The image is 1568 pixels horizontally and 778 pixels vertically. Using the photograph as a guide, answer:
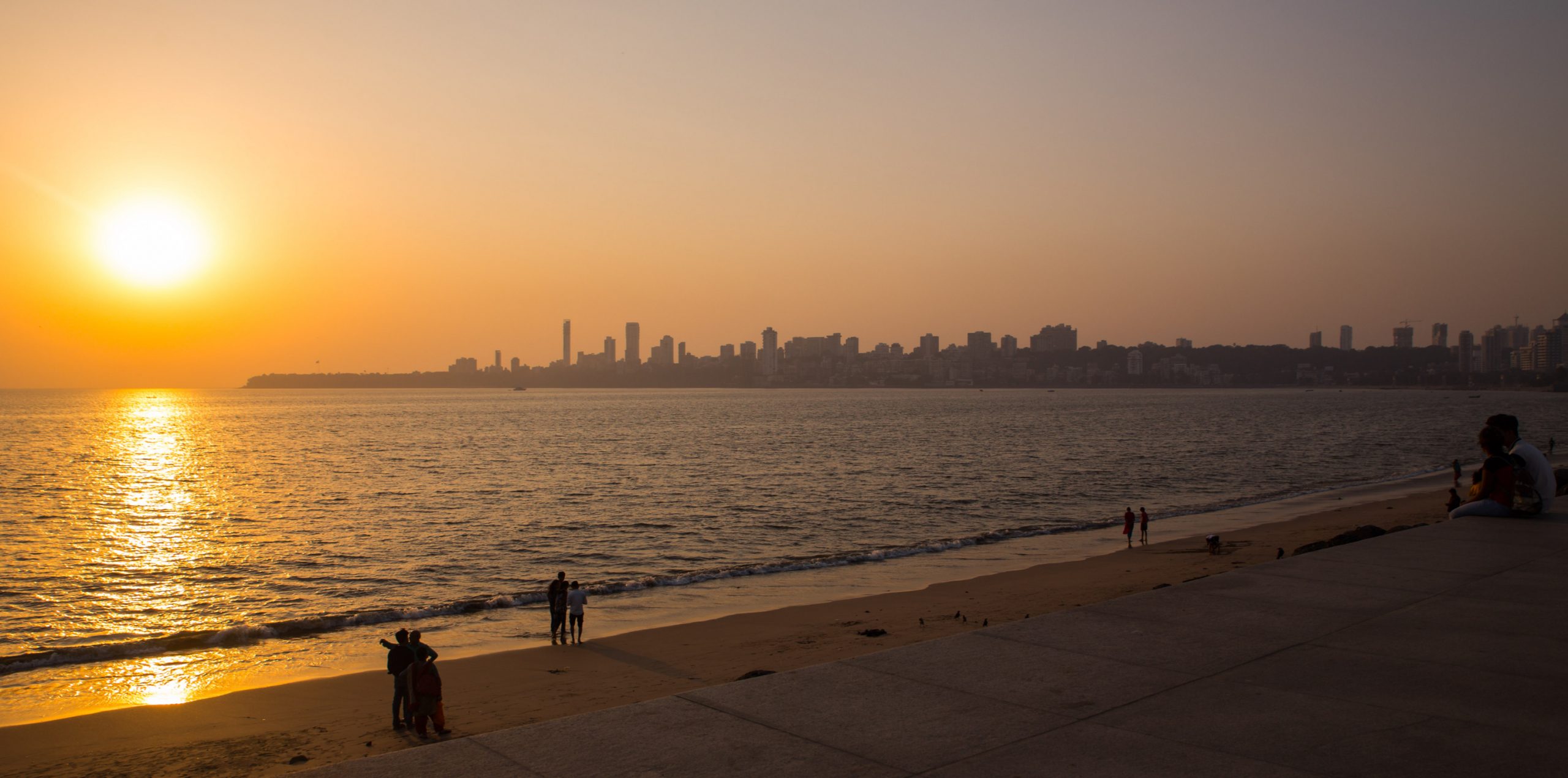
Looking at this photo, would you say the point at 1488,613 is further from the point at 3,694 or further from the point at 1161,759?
the point at 3,694

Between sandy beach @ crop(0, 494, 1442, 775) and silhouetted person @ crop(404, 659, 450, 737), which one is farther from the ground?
silhouetted person @ crop(404, 659, 450, 737)

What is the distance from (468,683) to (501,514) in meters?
23.2

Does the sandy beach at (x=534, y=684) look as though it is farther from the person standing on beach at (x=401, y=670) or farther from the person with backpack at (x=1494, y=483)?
the person with backpack at (x=1494, y=483)

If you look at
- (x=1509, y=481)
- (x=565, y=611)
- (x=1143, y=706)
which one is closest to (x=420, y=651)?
(x=565, y=611)

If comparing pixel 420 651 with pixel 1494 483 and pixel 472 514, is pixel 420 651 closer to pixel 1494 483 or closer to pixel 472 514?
pixel 1494 483

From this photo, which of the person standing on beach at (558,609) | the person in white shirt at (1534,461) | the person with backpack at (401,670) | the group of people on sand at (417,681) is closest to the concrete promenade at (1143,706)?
the person in white shirt at (1534,461)

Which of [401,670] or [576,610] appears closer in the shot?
[401,670]

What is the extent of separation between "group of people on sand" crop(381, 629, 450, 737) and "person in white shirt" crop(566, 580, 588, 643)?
5270 millimetres

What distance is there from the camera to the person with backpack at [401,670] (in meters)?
11.2

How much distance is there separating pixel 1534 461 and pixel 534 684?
14583 mm

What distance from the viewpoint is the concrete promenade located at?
504cm

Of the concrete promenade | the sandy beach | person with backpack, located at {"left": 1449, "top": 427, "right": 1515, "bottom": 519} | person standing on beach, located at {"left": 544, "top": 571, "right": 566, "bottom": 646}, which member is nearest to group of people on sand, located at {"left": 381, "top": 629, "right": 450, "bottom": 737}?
the sandy beach

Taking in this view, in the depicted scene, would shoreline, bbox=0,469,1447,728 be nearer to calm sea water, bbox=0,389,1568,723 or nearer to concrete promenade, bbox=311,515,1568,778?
calm sea water, bbox=0,389,1568,723

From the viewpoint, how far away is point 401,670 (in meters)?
11.3
